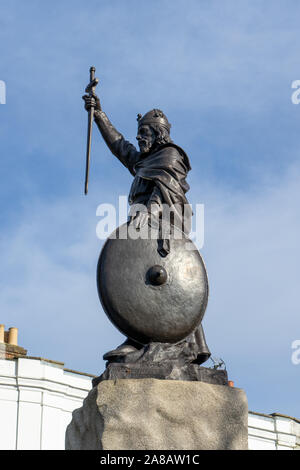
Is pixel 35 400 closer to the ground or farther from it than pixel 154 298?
farther from it

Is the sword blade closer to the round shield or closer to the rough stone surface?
the round shield

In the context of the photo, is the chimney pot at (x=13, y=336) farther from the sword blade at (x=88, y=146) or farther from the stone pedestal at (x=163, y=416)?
the stone pedestal at (x=163, y=416)

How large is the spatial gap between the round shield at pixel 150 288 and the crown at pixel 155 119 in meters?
1.55

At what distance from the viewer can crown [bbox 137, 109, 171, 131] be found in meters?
9.12

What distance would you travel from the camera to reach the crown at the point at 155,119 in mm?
9125

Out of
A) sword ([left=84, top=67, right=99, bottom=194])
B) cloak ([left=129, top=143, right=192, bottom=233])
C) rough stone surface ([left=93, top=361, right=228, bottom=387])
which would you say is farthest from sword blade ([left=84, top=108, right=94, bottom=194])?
rough stone surface ([left=93, top=361, right=228, bottom=387])

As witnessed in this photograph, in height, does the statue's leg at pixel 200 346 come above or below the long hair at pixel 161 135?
below

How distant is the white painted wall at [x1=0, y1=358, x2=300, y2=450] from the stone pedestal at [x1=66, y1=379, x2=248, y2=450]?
15.6 m

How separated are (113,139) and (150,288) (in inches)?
98.0

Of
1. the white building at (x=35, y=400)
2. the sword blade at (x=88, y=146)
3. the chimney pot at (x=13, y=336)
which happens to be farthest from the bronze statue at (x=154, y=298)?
the chimney pot at (x=13, y=336)

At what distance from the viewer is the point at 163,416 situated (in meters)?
7.19

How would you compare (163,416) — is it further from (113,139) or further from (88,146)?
(113,139)

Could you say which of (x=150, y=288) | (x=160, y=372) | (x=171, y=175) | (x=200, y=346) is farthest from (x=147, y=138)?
A: (x=160, y=372)
